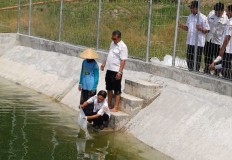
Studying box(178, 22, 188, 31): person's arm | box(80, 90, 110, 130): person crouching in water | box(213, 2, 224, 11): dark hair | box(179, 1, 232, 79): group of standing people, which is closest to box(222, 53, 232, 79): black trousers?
box(179, 1, 232, 79): group of standing people

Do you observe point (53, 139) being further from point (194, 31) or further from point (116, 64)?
point (194, 31)

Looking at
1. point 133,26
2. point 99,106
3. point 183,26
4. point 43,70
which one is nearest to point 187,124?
point 99,106

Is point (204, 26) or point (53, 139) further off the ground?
point (204, 26)

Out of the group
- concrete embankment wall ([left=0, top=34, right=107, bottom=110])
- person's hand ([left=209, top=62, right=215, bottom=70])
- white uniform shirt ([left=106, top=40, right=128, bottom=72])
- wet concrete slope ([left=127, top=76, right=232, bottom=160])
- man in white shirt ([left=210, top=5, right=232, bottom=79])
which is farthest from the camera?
concrete embankment wall ([left=0, top=34, right=107, bottom=110])

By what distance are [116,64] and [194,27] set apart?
6.32ft

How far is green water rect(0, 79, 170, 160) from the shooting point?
381 inches

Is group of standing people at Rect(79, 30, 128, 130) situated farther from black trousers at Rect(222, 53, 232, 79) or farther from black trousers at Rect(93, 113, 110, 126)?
black trousers at Rect(222, 53, 232, 79)

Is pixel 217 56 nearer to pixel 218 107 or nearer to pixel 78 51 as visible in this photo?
pixel 218 107

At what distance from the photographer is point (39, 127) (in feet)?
38.5

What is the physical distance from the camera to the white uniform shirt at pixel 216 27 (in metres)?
11.1

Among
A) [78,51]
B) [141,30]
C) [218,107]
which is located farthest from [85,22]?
[218,107]

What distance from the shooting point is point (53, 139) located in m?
10.8

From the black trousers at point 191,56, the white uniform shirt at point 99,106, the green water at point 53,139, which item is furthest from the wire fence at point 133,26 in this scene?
the green water at point 53,139

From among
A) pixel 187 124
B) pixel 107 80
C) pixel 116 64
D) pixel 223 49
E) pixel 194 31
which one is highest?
pixel 194 31
